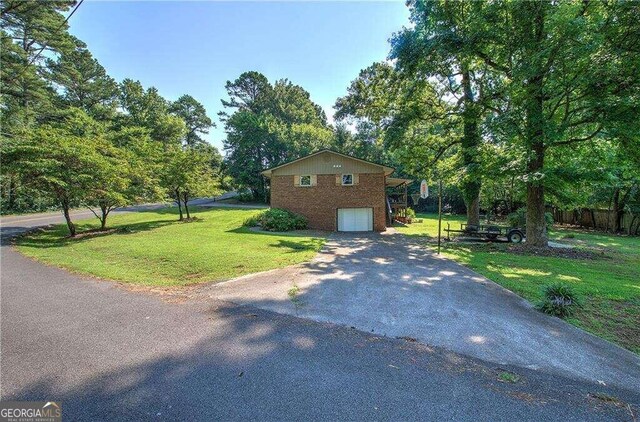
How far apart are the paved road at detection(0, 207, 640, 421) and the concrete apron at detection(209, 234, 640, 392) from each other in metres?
0.44

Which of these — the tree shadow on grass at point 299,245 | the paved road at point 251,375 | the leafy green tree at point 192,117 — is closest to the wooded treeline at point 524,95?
the tree shadow on grass at point 299,245

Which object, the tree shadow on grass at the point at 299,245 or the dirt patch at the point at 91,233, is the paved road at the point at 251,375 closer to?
the tree shadow on grass at the point at 299,245

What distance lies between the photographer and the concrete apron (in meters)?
4.01

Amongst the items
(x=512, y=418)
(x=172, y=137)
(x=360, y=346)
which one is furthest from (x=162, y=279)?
(x=172, y=137)

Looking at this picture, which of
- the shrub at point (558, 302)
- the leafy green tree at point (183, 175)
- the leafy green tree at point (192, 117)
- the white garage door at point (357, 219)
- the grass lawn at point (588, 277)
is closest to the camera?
the grass lawn at point (588, 277)

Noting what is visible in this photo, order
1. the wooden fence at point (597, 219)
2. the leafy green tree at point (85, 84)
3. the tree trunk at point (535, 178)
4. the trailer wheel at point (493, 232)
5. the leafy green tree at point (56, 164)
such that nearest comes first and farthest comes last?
1. the tree trunk at point (535, 178)
2. the leafy green tree at point (56, 164)
3. the trailer wheel at point (493, 232)
4. the wooden fence at point (597, 219)
5. the leafy green tree at point (85, 84)

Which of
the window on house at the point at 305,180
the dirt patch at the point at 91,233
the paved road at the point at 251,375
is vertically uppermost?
the window on house at the point at 305,180

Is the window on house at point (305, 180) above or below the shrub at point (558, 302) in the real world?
above

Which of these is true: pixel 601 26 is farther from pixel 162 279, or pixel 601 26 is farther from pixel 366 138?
pixel 366 138

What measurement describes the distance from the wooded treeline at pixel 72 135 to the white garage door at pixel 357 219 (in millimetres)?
12781

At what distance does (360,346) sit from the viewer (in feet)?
13.5

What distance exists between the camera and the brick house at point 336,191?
758 inches

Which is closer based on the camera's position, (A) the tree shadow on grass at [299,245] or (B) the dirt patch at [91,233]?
(A) the tree shadow on grass at [299,245]

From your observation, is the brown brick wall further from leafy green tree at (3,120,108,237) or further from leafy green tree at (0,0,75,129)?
leafy green tree at (0,0,75,129)
